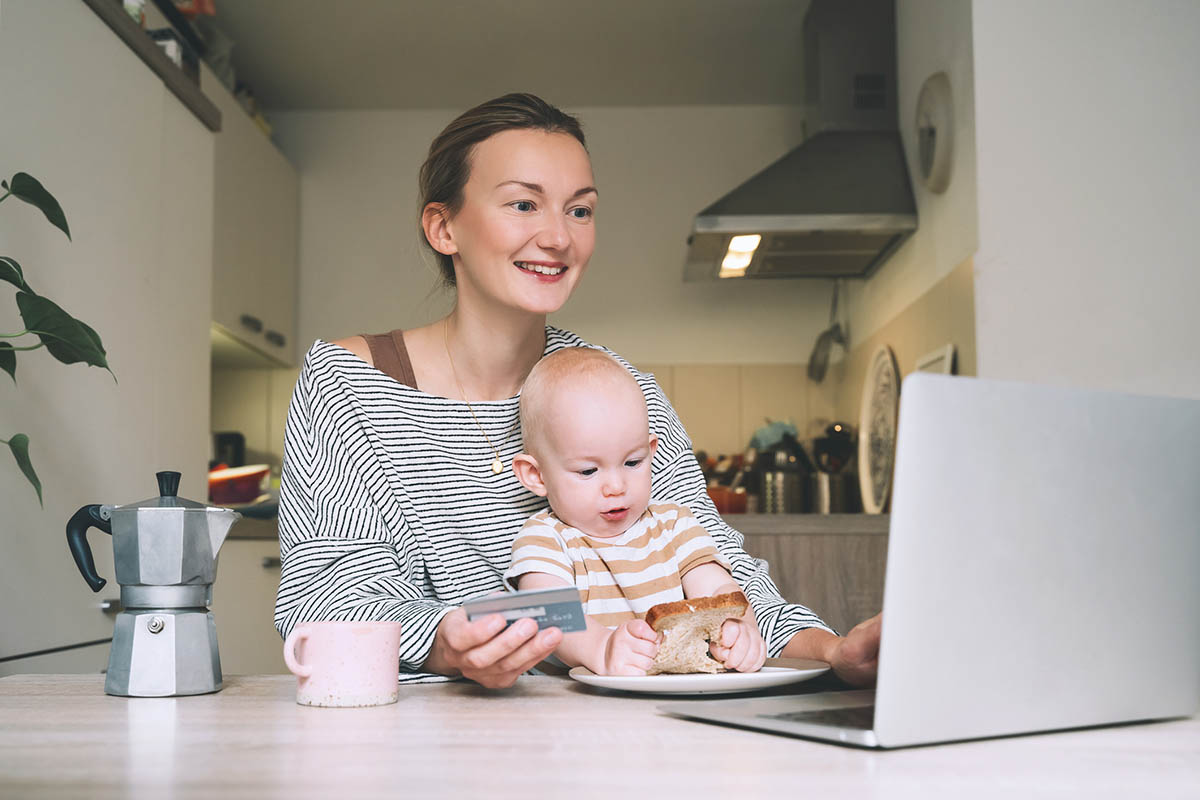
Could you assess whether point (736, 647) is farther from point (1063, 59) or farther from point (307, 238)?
point (307, 238)

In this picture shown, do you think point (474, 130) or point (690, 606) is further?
point (474, 130)

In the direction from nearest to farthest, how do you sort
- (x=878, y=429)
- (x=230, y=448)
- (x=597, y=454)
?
(x=597, y=454)
(x=878, y=429)
(x=230, y=448)

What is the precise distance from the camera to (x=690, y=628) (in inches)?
33.9

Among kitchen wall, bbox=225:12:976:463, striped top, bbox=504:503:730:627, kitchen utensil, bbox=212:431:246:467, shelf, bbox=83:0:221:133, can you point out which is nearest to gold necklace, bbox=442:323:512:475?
striped top, bbox=504:503:730:627

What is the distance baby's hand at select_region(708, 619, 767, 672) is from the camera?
35.2 inches

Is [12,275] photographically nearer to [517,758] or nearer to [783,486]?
[517,758]

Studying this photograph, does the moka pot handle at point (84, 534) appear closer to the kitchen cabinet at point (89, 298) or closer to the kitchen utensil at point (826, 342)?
the kitchen cabinet at point (89, 298)

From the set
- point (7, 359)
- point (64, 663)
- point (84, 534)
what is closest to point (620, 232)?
point (64, 663)

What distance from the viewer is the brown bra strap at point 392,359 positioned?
128 cm

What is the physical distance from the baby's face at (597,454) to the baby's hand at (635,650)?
26cm

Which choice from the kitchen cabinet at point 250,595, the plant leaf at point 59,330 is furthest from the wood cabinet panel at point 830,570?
the plant leaf at point 59,330

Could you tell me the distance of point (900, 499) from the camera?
577mm

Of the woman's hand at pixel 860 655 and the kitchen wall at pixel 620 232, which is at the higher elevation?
the kitchen wall at pixel 620 232

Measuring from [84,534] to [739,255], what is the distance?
2.64 meters
